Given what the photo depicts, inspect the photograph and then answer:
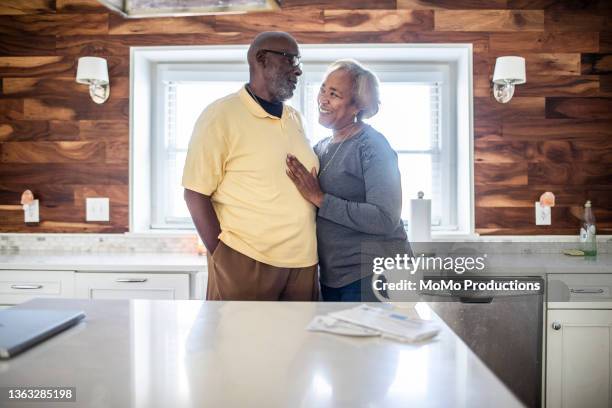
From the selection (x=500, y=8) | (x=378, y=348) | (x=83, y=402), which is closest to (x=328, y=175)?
(x=378, y=348)

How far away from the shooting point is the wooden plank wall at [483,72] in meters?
2.76

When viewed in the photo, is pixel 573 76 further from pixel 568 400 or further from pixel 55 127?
pixel 55 127

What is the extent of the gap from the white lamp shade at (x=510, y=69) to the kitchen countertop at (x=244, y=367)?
1961 millimetres

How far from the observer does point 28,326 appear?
0.94m

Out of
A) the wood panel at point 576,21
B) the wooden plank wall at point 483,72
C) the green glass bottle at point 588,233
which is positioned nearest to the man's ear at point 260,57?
the wooden plank wall at point 483,72

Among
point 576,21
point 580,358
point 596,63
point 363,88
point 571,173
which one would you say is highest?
point 576,21

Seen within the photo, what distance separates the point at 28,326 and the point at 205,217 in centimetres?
71

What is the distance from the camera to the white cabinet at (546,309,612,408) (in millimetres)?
2295

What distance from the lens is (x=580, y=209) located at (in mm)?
2779

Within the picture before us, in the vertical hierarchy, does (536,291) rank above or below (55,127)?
below

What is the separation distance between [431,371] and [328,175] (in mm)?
1020

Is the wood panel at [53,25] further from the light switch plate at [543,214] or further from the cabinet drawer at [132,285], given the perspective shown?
the light switch plate at [543,214]

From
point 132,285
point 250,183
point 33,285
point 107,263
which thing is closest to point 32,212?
point 33,285

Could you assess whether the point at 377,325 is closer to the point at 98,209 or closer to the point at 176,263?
the point at 176,263
